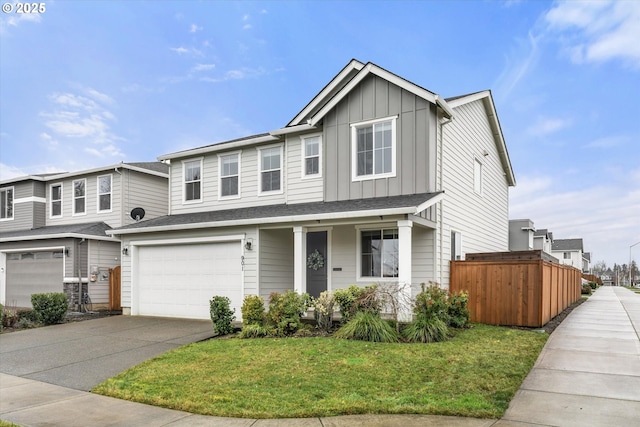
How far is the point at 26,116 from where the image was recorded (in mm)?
19312

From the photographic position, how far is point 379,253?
12273 millimetres

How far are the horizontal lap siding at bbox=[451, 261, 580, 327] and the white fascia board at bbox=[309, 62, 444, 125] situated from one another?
4.24 meters

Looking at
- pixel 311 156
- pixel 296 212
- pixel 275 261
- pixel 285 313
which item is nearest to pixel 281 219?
pixel 296 212

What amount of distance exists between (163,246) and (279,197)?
4.20 metres

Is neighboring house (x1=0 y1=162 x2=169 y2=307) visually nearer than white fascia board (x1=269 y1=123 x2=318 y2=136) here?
No

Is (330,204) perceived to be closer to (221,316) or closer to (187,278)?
(221,316)

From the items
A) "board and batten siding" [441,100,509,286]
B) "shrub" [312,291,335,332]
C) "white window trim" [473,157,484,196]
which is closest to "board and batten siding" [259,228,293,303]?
"shrub" [312,291,335,332]

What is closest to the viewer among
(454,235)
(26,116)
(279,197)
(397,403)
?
(397,403)

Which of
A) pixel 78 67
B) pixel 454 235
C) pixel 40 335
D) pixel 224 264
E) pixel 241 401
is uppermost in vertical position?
pixel 78 67

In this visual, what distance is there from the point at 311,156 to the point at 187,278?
18.0 ft

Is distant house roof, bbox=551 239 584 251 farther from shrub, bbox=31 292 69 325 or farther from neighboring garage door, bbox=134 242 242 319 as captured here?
shrub, bbox=31 292 69 325

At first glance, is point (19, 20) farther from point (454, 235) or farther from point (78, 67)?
point (454, 235)

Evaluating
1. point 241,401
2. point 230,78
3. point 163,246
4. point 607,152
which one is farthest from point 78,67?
point 607,152

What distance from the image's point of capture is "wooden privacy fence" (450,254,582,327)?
11.0m
